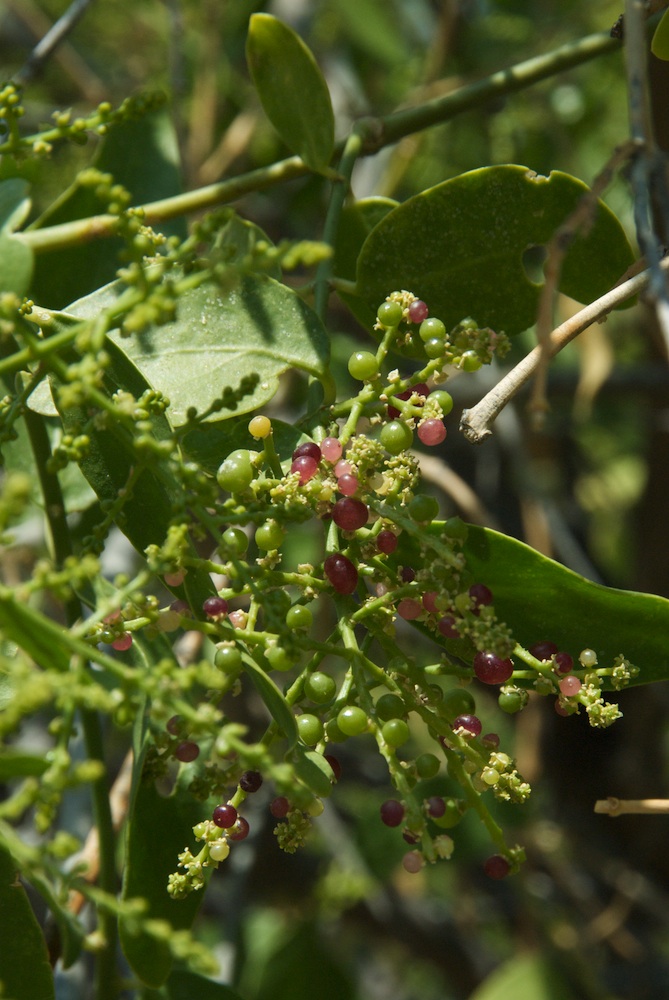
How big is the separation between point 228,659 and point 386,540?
0.13 m

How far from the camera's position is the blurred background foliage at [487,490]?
188 cm

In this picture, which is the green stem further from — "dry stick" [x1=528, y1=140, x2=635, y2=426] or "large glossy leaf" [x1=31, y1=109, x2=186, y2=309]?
"dry stick" [x1=528, y1=140, x2=635, y2=426]

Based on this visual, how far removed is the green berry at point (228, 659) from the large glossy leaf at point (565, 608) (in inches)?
7.5

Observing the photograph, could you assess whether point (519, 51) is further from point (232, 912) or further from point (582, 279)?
point (232, 912)

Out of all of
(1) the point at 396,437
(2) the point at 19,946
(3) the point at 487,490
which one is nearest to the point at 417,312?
(1) the point at 396,437

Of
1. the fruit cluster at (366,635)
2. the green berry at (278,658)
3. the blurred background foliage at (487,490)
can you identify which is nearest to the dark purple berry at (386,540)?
the fruit cluster at (366,635)

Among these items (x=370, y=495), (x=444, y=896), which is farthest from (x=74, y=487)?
(x=444, y=896)

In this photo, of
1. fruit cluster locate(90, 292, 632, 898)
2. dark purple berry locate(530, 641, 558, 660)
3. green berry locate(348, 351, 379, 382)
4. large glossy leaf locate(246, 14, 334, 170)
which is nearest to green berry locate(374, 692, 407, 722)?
fruit cluster locate(90, 292, 632, 898)

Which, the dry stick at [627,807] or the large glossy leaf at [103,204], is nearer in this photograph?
the dry stick at [627,807]

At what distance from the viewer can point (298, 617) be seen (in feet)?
2.11

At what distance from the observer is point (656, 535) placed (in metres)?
1.95

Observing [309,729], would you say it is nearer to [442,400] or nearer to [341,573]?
[341,573]

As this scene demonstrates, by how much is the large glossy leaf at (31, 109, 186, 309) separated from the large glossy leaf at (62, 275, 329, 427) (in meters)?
0.27

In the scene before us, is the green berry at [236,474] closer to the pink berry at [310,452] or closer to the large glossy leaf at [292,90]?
the pink berry at [310,452]
